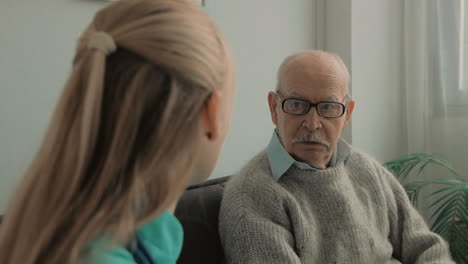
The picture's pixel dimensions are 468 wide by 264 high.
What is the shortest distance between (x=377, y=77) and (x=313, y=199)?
1277 mm

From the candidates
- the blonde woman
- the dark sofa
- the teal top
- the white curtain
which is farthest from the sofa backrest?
the white curtain

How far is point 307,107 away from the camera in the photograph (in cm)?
150

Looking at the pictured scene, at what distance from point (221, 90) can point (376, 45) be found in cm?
198

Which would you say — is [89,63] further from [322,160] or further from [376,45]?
[376,45]

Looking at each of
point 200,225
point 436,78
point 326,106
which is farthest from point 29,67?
point 436,78

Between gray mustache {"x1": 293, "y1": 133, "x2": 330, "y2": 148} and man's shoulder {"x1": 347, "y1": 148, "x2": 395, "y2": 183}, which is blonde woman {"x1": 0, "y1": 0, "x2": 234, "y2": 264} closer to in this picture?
gray mustache {"x1": 293, "y1": 133, "x2": 330, "y2": 148}

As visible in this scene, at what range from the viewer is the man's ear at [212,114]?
28.4 inches

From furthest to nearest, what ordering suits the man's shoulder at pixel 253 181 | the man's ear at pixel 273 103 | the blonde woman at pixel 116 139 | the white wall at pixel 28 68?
the man's ear at pixel 273 103, the man's shoulder at pixel 253 181, the white wall at pixel 28 68, the blonde woman at pixel 116 139

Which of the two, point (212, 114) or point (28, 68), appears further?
point (28, 68)

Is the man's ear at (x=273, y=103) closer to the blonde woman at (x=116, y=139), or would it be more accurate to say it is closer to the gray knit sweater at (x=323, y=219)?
the gray knit sweater at (x=323, y=219)

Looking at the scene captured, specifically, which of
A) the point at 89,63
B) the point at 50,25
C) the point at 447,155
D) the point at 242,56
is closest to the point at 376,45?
the point at 447,155

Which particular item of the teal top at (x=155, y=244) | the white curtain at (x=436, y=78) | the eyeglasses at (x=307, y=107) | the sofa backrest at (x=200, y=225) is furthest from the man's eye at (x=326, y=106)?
the white curtain at (x=436, y=78)

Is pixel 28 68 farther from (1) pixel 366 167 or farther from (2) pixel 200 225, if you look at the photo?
(1) pixel 366 167

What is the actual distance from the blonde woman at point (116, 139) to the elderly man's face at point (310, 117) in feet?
2.73
